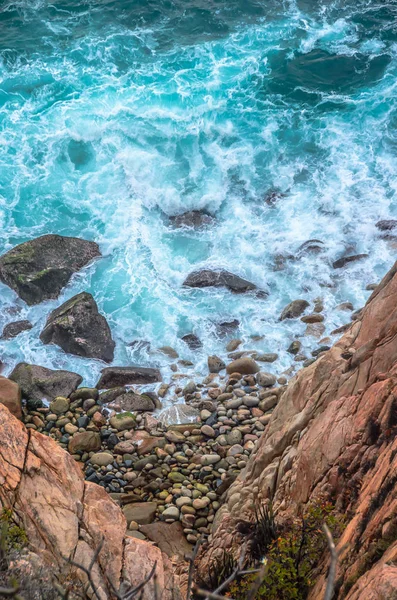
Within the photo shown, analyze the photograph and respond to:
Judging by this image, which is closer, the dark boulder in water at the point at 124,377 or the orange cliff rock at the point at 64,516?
the orange cliff rock at the point at 64,516

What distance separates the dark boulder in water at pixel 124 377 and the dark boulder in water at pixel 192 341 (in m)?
1.53

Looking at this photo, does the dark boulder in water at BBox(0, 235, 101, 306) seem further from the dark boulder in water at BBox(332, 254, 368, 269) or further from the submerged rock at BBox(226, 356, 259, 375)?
the dark boulder in water at BBox(332, 254, 368, 269)

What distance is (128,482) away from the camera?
12.5 m

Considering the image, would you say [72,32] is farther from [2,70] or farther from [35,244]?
[35,244]

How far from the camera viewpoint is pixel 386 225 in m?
19.8

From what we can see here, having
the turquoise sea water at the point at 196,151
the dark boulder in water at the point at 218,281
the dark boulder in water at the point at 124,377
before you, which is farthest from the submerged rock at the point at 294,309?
the dark boulder in water at the point at 124,377

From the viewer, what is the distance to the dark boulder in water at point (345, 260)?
18.7 meters

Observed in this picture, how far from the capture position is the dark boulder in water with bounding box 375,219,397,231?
64.6 ft

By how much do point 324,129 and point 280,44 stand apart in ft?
21.8

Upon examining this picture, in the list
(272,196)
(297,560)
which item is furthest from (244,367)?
(272,196)

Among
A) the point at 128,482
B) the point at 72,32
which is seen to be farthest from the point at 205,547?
the point at 72,32

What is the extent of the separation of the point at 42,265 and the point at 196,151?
8644 mm

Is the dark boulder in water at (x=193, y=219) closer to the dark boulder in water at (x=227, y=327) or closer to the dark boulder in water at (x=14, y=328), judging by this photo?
the dark boulder in water at (x=227, y=327)

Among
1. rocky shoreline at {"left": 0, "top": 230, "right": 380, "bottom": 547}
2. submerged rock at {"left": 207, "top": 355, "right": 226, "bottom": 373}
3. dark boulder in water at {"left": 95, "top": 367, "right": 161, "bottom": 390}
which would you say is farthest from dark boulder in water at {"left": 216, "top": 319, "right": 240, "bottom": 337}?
dark boulder in water at {"left": 95, "top": 367, "right": 161, "bottom": 390}
